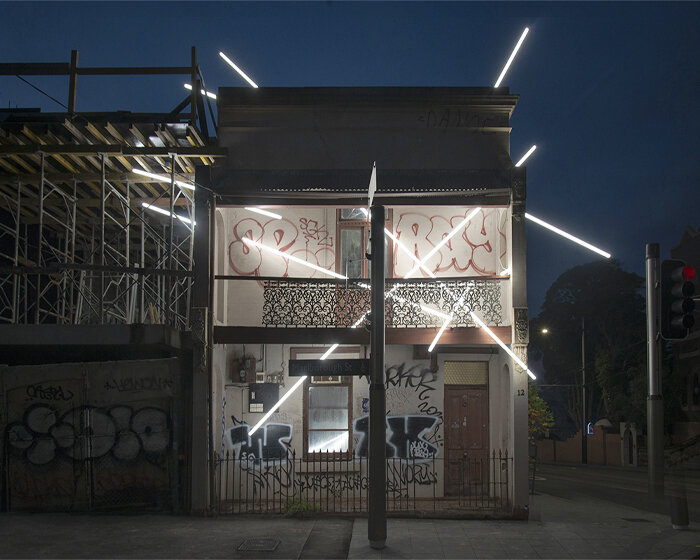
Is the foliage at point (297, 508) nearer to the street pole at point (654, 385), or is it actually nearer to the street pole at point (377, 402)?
the street pole at point (377, 402)

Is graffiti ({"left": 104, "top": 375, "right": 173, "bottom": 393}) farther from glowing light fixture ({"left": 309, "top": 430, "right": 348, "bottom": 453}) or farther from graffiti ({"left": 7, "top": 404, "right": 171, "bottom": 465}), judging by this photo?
glowing light fixture ({"left": 309, "top": 430, "right": 348, "bottom": 453})

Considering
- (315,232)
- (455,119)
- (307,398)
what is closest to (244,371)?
(307,398)

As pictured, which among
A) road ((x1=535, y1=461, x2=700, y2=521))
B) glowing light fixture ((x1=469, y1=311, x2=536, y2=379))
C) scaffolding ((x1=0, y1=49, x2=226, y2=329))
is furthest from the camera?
road ((x1=535, y1=461, x2=700, y2=521))

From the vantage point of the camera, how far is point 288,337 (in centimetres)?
1322

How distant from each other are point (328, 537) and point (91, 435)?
4.90 meters

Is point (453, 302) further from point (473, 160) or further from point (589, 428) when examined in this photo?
point (589, 428)

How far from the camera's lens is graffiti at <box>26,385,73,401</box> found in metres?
12.6

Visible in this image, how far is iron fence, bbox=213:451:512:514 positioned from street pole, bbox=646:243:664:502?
3.83 metres

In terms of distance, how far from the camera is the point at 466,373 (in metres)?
14.9

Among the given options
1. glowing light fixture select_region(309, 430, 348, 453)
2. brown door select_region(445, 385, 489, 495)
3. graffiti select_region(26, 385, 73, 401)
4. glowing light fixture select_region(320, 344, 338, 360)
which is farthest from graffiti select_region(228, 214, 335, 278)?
graffiti select_region(26, 385, 73, 401)

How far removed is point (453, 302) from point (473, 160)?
9.66 feet

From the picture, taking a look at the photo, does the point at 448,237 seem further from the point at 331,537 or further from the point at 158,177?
the point at 331,537

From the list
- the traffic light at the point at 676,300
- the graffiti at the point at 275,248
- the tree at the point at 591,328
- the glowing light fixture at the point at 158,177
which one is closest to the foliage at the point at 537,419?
the graffiti at the point at 275,248

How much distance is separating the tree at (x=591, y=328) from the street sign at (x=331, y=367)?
3868 cm
